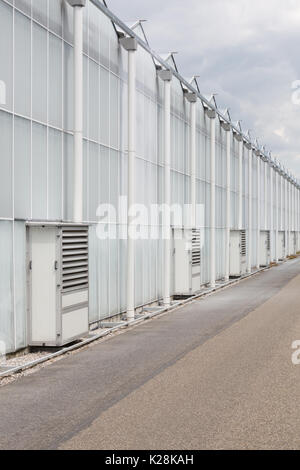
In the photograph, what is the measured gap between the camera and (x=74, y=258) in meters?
12.4

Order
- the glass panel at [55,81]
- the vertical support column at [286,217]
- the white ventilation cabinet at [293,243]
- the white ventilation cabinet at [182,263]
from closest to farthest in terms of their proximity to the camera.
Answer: the glass panel at [55,81] < the white ventilation cabinet at [182,263] < the vertical support column at [286,217] < the white ventilation cabinet at [293,243]

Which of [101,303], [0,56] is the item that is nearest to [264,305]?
[101,303]

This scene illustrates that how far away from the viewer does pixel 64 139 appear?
13.9 m

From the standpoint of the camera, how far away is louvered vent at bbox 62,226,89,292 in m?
12.0

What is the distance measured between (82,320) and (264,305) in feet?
27.3

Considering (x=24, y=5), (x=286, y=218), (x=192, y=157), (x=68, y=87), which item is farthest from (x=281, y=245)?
(x=24, y=5)

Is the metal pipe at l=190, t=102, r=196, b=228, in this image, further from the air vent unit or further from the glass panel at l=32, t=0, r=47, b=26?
the air vent unit

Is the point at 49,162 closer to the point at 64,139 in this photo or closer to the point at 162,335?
Answer: the point at 64,139

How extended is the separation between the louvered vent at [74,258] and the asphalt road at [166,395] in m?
1.26

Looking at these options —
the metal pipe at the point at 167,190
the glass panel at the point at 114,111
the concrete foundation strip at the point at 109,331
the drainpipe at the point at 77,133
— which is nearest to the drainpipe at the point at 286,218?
the concrete foundation strip at the point at 109,331

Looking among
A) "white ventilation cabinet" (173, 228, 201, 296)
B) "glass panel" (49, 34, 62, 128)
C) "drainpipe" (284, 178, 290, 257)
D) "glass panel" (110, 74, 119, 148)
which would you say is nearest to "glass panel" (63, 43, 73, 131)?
"glass panel" (49, 34, 62, 128)

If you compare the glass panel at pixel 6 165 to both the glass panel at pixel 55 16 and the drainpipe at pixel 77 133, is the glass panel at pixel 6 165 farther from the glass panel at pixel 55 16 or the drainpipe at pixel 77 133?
the glass panel at pixel 55 16

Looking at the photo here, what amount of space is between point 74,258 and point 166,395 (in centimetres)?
446

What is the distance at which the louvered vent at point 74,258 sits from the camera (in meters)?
12.0
